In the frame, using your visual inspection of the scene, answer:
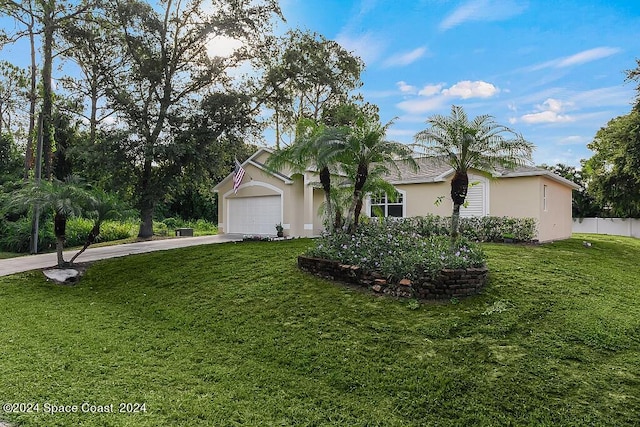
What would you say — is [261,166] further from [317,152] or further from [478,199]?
[478,199]

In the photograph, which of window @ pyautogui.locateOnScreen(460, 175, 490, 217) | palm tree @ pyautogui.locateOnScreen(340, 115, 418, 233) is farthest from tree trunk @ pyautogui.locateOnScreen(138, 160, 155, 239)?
window @ pyautogui.locateOnScreen(460, 175, 490, 217)

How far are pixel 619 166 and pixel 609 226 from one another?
1163cm

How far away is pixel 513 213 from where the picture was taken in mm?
15078

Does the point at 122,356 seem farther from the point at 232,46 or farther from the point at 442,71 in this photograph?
the point at 232,46

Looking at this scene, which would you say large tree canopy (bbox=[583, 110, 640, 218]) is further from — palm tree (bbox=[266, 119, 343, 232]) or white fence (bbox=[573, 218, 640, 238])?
palm tree (bbox=[266, 119, 343, 232])

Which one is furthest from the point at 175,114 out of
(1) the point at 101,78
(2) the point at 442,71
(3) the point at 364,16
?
(2) the point at 442,71

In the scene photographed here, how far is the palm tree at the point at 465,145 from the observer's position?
8133 mm

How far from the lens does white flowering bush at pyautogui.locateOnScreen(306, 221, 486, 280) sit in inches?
297

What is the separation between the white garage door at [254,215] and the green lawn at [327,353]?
994 centimetres

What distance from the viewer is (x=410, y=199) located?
17172 millimetres

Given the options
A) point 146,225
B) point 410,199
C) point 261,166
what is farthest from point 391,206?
point 146,225

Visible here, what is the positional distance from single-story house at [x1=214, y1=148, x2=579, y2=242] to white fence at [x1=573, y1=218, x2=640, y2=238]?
14.4 meters

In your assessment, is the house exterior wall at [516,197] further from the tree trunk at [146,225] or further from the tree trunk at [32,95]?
the tree trunk at [32,95]

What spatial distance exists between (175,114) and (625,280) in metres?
18.8
